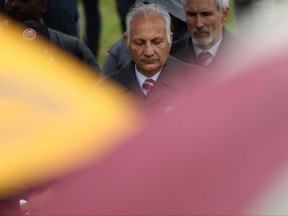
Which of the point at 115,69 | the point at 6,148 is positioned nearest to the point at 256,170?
the point at 6,148

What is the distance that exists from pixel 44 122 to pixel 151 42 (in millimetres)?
1170

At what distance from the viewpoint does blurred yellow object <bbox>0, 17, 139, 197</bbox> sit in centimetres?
237

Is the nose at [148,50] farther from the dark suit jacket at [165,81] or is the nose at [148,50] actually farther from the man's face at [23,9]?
the man's face at [23,9]

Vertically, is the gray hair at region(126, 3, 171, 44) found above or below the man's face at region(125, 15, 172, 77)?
above

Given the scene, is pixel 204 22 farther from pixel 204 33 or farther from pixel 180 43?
pixel 180 43

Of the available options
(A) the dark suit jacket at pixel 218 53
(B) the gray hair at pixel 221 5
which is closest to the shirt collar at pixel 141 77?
(A) the dark suit jacket at pixel 218 53

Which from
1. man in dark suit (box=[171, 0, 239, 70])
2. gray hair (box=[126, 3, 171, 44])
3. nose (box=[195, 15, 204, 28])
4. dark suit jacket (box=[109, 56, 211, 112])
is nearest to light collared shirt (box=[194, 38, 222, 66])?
man in dark suit (box=[171, 0, 239, 70])

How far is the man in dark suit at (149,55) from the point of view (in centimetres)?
393

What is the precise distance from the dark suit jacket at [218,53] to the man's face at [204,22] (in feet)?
0.18

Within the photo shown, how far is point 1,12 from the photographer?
17.5ft

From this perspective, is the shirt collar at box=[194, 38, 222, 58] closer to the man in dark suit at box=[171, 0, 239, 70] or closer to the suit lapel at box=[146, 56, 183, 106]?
the man in dark suit at box=[171, 0, 239, 70]

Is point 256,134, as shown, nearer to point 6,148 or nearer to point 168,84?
point 6,148

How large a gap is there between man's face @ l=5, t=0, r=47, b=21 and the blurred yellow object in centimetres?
100

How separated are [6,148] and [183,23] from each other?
8.05 feet
